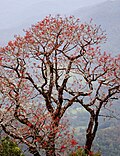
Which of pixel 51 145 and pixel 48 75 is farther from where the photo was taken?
pixel 48 75

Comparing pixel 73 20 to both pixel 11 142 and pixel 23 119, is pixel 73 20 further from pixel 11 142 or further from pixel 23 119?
pixel 11 142

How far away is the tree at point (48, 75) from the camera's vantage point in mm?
7500

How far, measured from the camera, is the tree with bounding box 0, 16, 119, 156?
24.6 ft

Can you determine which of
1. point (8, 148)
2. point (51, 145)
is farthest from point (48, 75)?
point (8, 148)

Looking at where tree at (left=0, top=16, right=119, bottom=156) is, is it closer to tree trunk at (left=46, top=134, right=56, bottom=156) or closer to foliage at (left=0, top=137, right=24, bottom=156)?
tree trunk at (left=46, top=134, right=56, bottom=156)

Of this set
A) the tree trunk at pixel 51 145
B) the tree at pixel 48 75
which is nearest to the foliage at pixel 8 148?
the tree at pixel 48 75

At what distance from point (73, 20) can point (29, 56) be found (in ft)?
5.95

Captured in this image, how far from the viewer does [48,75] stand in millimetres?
8430

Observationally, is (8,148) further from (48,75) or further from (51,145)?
(48,75)

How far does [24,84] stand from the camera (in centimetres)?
795

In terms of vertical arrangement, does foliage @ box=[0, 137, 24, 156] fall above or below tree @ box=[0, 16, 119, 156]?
below

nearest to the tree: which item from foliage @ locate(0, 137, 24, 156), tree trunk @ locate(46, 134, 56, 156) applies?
tree trunk @ locate(46, 134, 56, 156)

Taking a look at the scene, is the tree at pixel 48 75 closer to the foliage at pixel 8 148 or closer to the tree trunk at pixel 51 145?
the tree trunk at pixel 51 145

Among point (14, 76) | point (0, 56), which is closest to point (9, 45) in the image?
point (0, 56)
